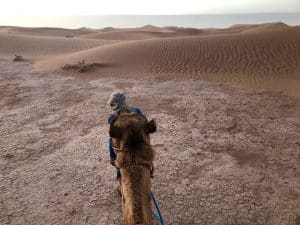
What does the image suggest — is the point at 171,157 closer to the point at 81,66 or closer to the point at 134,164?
the point at 134,164

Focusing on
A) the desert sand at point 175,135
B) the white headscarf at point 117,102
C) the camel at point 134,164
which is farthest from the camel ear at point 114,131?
the desert sand at point 175,135

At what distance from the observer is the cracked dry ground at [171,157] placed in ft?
18.2

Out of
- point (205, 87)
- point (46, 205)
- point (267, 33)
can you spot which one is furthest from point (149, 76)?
point (46, 205)

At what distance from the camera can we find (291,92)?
11.6 m

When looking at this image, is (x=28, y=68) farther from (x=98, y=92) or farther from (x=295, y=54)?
(x=295, y=54)

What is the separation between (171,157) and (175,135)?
1.18 metres

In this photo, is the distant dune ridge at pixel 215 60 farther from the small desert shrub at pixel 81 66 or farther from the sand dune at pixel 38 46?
the sand dune at pixel 38 46

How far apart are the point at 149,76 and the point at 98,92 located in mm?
2994

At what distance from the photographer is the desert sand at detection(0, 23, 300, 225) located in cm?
566

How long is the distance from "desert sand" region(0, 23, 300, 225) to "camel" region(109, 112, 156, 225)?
8.59 ft

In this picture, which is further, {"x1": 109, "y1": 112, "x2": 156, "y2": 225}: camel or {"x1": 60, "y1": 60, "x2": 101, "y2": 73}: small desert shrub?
{"x1": 60, "y1": 60, "x2": 101, "y2": 73}: small desert shrub

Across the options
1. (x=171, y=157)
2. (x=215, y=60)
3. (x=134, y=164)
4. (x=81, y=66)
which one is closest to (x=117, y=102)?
(x=134, y=164)

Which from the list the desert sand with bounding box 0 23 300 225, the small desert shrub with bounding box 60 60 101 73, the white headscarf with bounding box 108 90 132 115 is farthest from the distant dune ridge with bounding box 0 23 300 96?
the white headscarf with bounding box 108 90 132 115

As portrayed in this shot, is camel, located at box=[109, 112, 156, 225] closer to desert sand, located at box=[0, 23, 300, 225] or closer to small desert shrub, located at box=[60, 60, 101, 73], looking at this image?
desert sand, located at box=[0, 23, 300, 225]
